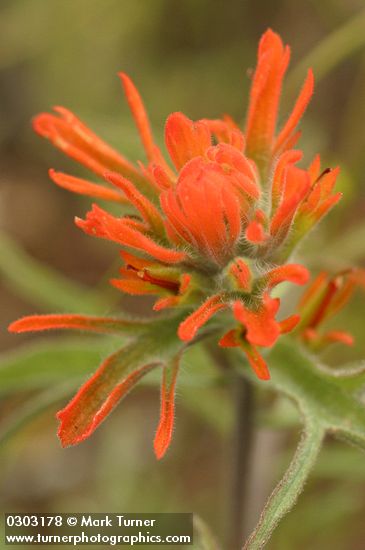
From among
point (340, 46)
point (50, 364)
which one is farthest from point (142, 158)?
point (50, 364)

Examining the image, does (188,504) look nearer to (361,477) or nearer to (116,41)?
(361,477)

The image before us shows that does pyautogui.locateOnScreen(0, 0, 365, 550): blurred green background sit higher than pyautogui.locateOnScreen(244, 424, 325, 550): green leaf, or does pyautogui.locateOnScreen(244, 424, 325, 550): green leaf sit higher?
pyautogui.locateOnScreen(0, 0, 365, 550): blurred green background

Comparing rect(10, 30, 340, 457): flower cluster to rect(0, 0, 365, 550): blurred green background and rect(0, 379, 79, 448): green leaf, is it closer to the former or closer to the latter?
rect(0, 379, 79, 448): green leaf

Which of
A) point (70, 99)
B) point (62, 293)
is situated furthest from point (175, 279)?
point (70, 99)

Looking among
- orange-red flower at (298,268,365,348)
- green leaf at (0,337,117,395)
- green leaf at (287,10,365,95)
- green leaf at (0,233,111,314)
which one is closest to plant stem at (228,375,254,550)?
orange-red flower at (298,268,365,348)

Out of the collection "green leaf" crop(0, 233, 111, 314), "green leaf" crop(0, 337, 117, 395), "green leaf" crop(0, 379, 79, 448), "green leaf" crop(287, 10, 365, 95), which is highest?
"green leaf" crop(287, 10, 365, 95)

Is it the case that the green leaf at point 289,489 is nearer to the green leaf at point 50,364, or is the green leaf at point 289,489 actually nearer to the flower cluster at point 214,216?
the flower cluster at point 214,216

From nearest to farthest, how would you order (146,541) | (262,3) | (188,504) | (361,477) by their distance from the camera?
(361,477)
(146,541)
(188,504)
(262,3)

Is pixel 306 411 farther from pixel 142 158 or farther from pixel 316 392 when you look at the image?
pixel 142 158
